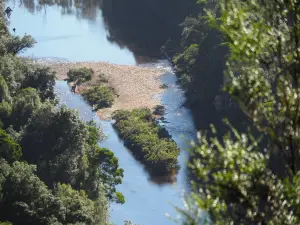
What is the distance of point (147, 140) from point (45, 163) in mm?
12690

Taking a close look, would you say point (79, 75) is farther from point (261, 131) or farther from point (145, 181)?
point (261, 131)

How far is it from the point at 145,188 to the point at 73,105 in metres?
14.2

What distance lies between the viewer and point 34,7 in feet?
251

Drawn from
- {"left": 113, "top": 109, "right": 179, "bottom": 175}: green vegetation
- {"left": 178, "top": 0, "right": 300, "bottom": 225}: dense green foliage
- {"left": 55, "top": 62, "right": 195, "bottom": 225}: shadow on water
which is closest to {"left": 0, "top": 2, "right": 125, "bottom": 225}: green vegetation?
{"left": 55, "top": 62, "right": 195, "bottom": 225}: shadow on water

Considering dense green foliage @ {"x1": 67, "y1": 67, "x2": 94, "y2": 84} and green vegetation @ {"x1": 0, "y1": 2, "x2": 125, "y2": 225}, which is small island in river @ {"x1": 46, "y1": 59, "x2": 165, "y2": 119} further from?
green vegetation @ {"x1": 0, "y1": 2, "x2": 125, "y2": 225}

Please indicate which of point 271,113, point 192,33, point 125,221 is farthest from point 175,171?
point 271,113

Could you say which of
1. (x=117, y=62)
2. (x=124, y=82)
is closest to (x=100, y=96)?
(x=124, y=82)

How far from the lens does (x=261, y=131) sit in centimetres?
732

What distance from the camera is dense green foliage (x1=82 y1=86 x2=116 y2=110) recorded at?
47188 mm

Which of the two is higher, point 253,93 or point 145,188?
point 253,93

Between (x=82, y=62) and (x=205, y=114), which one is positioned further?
(x=82, y=62)

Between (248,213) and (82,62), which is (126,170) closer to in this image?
(82,62)

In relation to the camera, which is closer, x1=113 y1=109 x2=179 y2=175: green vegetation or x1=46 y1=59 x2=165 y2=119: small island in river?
x1=113 y1=109 x2=179 y2=175: green vegetation

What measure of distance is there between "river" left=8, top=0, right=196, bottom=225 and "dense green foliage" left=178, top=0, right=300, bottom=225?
451 inches
